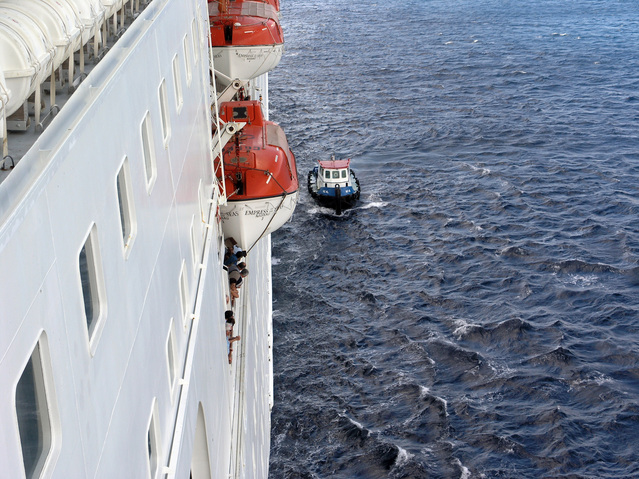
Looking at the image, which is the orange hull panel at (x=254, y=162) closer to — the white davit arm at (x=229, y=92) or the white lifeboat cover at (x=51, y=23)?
the white davit arm at (x=229, y=92)

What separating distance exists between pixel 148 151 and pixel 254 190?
32.1 ft

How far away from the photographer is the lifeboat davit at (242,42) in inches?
892

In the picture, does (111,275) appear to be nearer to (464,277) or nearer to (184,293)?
(184,293)

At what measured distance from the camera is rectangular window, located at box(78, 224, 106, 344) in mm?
4305

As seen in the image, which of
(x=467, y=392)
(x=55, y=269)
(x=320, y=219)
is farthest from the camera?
(x=320, y=219)

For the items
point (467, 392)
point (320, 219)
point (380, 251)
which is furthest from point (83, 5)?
point (320, 219)

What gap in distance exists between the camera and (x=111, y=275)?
A: 15.3 feet

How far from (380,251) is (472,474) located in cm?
1759

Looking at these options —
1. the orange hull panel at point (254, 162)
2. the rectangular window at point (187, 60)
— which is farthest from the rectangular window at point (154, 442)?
the orange hull panel at point (254, 162)

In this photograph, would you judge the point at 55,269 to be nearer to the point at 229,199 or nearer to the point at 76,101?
the point at 76,101

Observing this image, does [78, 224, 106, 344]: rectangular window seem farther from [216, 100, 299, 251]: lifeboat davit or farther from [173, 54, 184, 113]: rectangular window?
[216, 100, 299, 251]: lifeboat davit

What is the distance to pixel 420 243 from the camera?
143 feet

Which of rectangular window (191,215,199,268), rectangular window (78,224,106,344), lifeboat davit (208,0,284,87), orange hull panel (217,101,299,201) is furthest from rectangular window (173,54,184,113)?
lifeboat davit (208,0,284,87)

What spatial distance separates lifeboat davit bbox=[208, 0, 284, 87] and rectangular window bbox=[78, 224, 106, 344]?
60.3 ft
